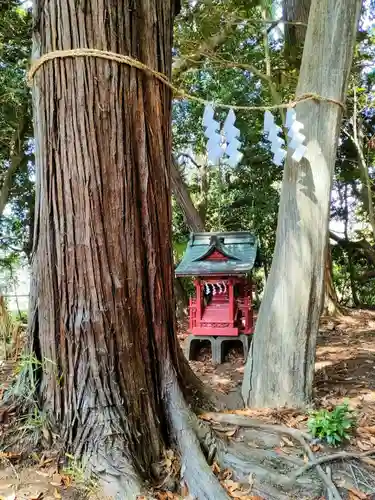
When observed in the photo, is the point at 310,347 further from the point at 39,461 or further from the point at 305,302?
the point at 39,461

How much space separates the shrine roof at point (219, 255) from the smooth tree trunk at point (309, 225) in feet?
5.78

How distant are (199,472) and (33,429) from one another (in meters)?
0.89

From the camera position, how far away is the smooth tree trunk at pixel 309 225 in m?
3.01

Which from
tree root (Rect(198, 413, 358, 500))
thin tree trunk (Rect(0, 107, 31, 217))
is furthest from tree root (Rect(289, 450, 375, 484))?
thin tree trunk (Rect(0, 107, 31, 217))

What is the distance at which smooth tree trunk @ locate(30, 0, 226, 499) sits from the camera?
7.18 feet

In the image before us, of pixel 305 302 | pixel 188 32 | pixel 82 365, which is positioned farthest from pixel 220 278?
pixel 188 32

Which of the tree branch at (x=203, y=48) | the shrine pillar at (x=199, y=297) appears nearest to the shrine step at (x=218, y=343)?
the shrine pillar at (x=199, y=297)

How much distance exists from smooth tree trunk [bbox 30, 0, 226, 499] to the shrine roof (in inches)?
99.4

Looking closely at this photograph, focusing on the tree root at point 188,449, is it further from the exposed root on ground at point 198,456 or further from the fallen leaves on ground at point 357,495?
the fallen leaves on ground at point 357,495

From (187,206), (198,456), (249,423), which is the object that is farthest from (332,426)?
(187,206)

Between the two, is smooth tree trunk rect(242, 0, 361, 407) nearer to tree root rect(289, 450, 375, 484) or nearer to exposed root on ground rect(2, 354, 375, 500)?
exposed root on ground rect(2, 354, 375, 500)

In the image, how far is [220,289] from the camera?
5.18 metres

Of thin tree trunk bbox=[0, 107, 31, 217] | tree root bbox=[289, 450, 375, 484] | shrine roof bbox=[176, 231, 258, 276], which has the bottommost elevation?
tree root bbox=[289, 450, 375, 484]

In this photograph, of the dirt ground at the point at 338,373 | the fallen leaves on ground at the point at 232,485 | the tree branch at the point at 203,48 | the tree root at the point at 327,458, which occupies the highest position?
the tree branch at the point at 203,48
